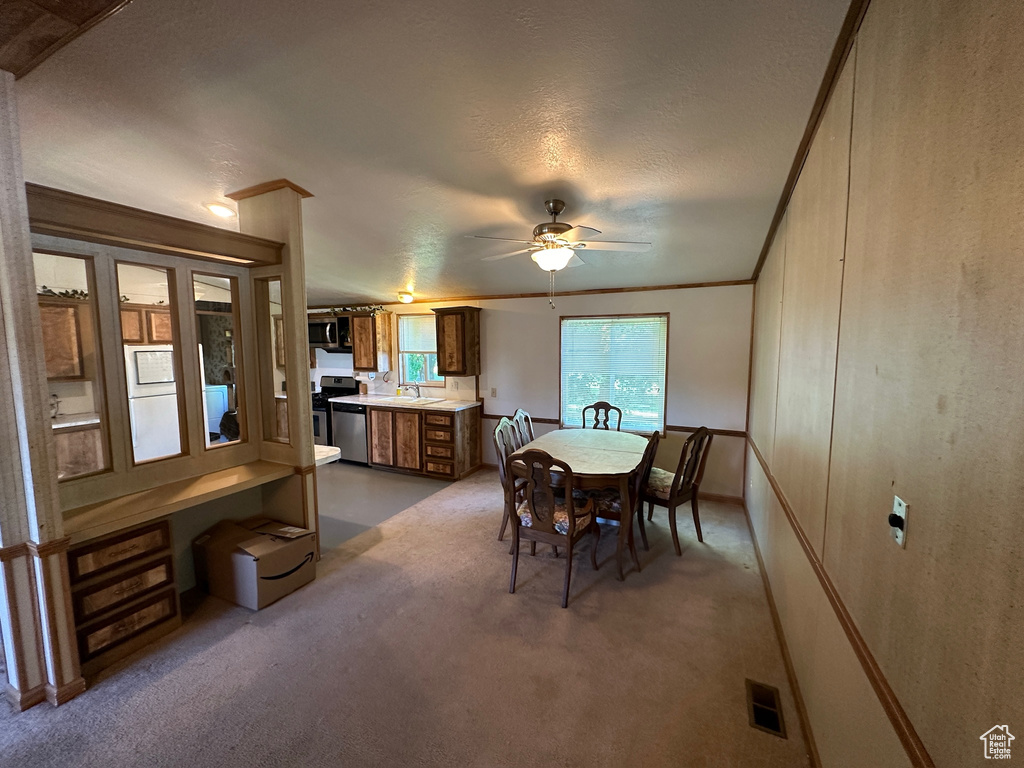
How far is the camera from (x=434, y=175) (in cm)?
225

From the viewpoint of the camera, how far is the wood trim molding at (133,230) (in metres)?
1.70

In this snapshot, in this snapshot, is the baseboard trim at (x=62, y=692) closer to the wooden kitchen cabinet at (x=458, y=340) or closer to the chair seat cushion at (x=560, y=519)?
the chair seat cushion at (x=560, y=519)

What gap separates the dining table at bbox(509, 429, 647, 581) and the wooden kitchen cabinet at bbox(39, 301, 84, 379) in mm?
2386

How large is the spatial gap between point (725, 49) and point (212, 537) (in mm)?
3619

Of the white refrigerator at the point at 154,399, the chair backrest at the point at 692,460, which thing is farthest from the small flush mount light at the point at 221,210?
the chair backrest at the point at 692,460

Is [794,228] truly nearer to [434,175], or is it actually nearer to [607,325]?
[434,175]

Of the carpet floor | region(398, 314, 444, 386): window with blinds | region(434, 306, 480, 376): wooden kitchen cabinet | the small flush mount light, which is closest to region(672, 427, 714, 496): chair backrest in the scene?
the carpet floor

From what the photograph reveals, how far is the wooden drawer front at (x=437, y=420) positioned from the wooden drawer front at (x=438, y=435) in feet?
0.24

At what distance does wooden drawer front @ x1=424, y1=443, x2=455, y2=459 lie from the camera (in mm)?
4746

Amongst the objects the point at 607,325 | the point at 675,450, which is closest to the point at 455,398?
the point at 607,325

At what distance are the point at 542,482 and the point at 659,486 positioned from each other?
123 centimetres

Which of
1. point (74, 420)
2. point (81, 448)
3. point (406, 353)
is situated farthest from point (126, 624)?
point (406, 353)

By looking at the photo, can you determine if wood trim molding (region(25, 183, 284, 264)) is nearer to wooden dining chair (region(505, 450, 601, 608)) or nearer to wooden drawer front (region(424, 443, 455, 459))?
wooden dining chair (region(505, 450, 601, 608))

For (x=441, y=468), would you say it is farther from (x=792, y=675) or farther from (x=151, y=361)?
(x=792, y=675)
